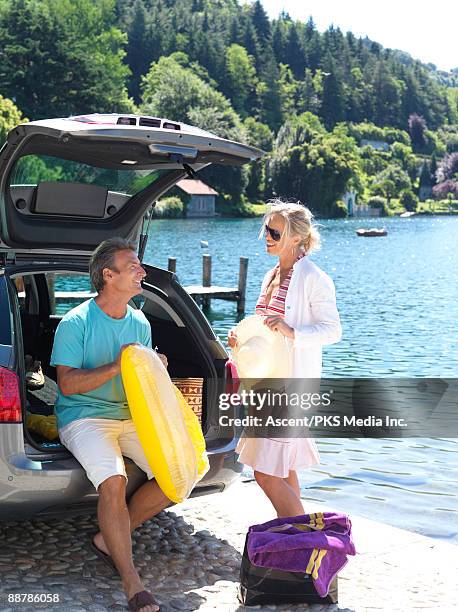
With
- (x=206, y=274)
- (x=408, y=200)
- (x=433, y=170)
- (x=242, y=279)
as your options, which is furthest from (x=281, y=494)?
(x=433, y=170)

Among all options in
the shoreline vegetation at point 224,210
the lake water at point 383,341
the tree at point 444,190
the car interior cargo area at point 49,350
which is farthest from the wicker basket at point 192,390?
the tree at point 444,190

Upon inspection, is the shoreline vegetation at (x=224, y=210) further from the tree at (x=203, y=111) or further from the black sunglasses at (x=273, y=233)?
the black sunglasses at (x=273, y=233)

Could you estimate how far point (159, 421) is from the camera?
188 inches

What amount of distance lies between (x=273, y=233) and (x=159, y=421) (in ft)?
3.45

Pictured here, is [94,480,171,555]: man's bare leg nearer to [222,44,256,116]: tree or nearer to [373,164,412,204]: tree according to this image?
[373,164,412,204]: tree

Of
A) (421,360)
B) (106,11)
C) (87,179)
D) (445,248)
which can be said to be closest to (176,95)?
(106,11)

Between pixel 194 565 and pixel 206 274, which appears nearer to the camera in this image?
pixel 194 565

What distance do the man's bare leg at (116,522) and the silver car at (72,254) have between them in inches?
6.2

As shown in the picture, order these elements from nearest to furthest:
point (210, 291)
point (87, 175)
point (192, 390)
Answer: point (192, 390) < point (87, 175) < point (210, 291)

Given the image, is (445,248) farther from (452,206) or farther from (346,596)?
(452,206)

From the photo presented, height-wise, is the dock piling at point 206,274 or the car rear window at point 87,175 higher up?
the car rear window at point 87,175

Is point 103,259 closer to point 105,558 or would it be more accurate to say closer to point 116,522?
point 116,522

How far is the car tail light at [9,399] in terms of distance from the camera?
4.66 m

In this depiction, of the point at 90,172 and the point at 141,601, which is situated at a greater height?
the point at 90,172
